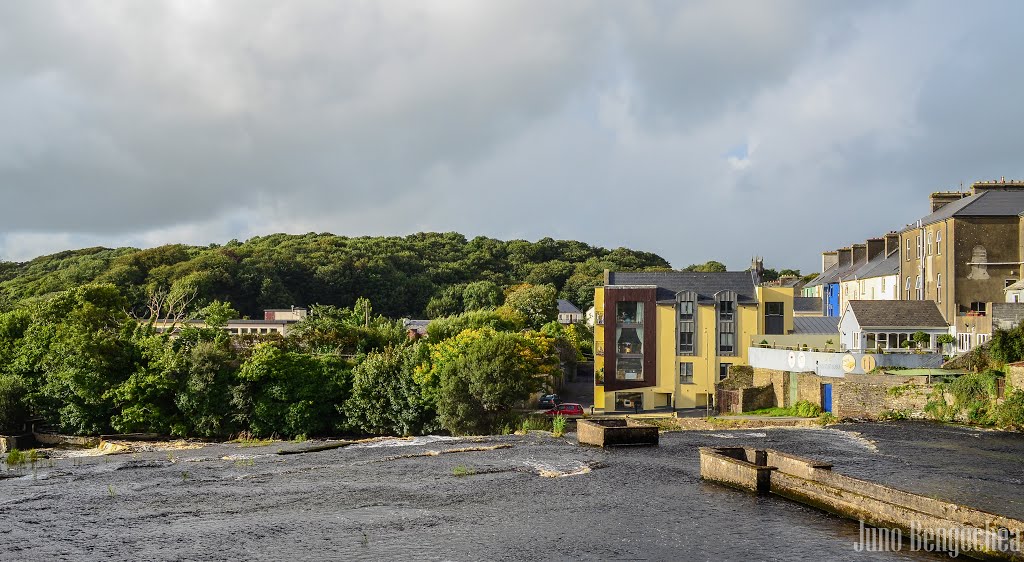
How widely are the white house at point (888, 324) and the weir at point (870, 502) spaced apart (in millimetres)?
25102

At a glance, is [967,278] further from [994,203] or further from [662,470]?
[662,470]

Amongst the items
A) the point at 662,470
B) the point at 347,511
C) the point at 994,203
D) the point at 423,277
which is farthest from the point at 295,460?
the point at 423,277

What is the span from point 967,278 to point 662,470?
32689 millimetres

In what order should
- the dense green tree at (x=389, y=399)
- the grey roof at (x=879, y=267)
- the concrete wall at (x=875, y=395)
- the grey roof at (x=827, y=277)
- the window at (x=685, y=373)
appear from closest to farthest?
the concrete wall at (x=875, y=395)
the dense green tree at (x=389, y=399)
the window at (x=685, y=373)
the grey roof at (x=879, y=267)
the grey roof at (x=827, y=277)

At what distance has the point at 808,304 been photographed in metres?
87.5

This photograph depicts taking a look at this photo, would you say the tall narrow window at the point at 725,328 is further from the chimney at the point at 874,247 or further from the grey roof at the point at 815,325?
the chimney at the point at 874,247

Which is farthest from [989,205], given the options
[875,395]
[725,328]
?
[725,328]

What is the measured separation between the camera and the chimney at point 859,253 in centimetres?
8083

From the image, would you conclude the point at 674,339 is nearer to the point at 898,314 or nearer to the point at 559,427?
the point at 898,314

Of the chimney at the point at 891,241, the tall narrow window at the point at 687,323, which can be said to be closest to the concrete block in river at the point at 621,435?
the tall narrow window at the point at 687,323

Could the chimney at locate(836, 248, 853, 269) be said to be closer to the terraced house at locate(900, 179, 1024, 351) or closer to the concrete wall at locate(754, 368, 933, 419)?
the terraced house at locate(900, 179, 1024, 351)

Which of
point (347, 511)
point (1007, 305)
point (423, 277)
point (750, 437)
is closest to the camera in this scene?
point (347, 511)

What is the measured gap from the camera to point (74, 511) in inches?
1154

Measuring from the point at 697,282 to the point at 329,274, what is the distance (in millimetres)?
86608
